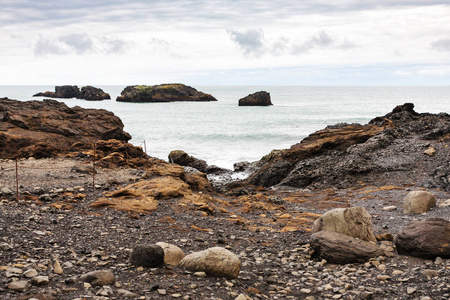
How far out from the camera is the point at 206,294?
610 centimetres

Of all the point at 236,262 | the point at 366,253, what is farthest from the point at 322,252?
the point at 236,262

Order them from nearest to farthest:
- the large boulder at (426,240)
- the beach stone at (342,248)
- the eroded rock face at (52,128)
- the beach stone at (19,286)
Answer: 1. the beach stone at (19,286)
2. the large boulder at (426,240)
3. the beach stone at (342,248)
4. the eroded rock face at (52,128)

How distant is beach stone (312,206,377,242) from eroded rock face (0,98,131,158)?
14391 millimetres

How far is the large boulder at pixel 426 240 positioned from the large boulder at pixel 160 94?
119703 millimetres

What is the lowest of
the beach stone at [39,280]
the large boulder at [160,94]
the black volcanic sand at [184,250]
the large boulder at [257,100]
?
the black volcanic sand at [184,250]

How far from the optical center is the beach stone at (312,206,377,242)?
8.76 m

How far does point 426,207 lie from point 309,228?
12.3ft

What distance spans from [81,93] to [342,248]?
461 ft

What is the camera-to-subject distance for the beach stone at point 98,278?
6.02 meters

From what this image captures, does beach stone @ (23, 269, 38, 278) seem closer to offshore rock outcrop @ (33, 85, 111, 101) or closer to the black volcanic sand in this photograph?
the black volcanic sand

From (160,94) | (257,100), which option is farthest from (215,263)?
(160,94)

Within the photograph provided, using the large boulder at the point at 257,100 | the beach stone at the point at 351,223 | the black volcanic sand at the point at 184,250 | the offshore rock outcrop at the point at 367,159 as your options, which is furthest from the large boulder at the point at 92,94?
the beach stone at the point at 351,223

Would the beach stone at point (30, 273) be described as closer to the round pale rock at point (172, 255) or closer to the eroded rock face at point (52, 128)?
the round pale rock at point (172, 255)

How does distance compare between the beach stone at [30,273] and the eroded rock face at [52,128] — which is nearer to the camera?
the beach stone at [30,273]
